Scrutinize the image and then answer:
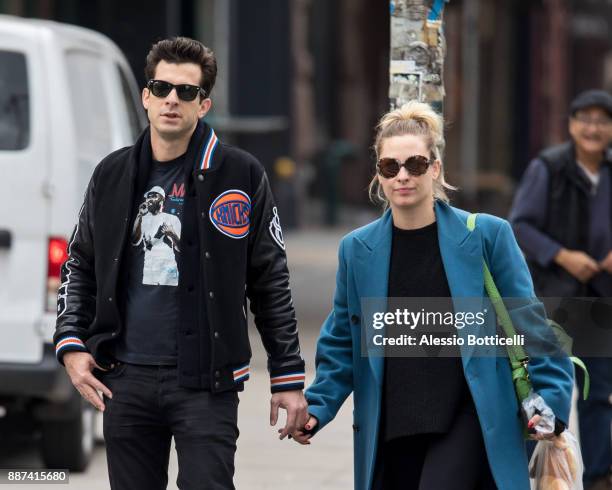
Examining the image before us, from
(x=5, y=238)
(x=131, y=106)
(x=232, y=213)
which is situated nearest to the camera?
(x=232, y=213)

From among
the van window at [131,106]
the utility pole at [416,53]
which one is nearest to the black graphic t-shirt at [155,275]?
the utility pole at [416,53]

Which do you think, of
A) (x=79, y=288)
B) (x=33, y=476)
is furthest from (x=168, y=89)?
(x=33, y=476)

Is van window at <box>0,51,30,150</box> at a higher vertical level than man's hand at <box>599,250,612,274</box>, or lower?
higher

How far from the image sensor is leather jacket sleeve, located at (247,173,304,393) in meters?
4.77

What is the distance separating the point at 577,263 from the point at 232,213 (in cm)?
293

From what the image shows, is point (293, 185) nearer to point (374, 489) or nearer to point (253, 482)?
point (253, 482)

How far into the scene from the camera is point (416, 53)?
228 inches

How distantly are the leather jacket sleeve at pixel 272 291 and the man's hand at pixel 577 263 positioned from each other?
271 centimetres

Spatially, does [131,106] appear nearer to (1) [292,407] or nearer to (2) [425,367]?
(1) [292,407]

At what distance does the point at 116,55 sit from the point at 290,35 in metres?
15.3

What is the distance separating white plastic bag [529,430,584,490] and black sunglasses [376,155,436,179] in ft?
2.84

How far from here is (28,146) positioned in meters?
7.57

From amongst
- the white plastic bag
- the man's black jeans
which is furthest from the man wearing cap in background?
the man's black jeans

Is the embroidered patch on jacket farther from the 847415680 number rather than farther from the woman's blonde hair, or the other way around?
the 847415680 number
